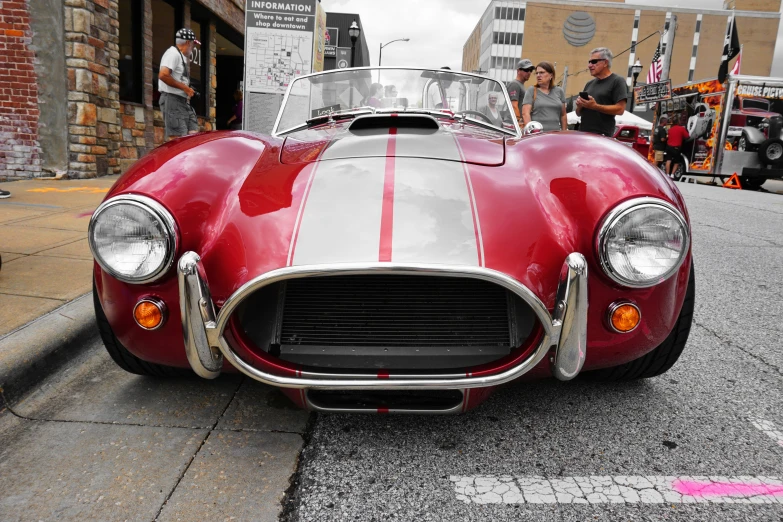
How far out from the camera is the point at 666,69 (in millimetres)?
20422

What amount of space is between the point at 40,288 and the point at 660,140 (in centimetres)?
1642

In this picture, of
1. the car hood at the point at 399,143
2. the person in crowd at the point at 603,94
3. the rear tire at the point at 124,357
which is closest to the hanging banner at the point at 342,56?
the person in crowd at the point at 603,94

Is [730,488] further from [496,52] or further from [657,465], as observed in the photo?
[496,52]

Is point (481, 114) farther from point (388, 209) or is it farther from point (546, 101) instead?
point (546, 101)

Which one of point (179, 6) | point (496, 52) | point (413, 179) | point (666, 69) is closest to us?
point (413, 179)

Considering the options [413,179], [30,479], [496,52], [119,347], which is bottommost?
[30,479]

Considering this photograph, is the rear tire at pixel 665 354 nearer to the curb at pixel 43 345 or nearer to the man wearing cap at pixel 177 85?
the curb at pixel 43 345

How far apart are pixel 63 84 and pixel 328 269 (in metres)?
6.53

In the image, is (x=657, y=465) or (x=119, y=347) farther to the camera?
(x=119, y=347)

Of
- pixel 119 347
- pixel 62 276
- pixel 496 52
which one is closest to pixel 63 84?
pixel 62 276

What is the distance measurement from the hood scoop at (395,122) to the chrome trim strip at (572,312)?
1.04m

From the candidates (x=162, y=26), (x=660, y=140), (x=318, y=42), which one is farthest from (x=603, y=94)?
(x=660, y=140)

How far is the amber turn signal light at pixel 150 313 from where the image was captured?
158 cm

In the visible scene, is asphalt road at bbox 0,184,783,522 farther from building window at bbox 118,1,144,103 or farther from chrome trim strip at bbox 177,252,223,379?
building window at bbox 118,1,144,103
